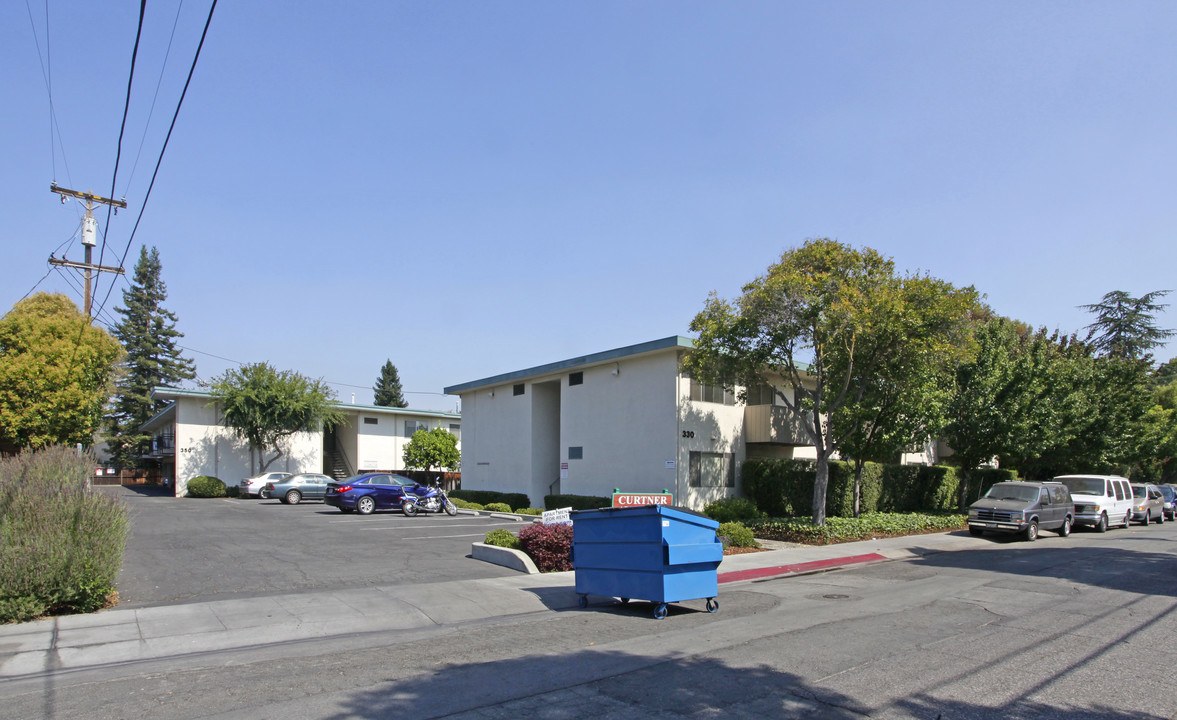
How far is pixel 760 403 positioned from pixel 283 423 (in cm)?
2703

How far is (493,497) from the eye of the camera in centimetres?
3209

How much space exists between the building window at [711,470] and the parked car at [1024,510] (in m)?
7.72

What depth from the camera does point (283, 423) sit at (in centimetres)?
4078

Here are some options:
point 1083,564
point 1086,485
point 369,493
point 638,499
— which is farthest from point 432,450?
point 1083,564

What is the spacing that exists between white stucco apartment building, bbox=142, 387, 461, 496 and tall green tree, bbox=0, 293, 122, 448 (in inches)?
367

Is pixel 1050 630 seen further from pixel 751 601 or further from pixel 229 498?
pixel 229 498

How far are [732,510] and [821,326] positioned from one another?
22.3ft

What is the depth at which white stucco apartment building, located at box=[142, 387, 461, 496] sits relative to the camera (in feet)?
132

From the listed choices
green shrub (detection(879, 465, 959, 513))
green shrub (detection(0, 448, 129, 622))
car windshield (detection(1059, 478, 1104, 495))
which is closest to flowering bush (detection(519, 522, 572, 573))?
green shrub (detection(0, 448, 129, 622))

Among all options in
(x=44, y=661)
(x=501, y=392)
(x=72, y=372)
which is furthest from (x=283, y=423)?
(x=44, y=661)

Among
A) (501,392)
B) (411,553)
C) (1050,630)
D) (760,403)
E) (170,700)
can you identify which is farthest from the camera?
A: (501,392)

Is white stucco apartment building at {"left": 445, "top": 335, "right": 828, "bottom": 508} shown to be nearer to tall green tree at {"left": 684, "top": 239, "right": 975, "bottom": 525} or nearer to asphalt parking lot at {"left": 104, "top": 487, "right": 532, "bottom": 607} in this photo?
tall green tree at {"left": 684, "top": 239, "right": 975, "bottom": 525}

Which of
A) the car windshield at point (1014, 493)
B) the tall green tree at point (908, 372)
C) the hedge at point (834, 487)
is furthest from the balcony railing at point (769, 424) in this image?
the car windshield at point (1014, 493)

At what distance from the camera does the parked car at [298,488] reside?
34219 mm
